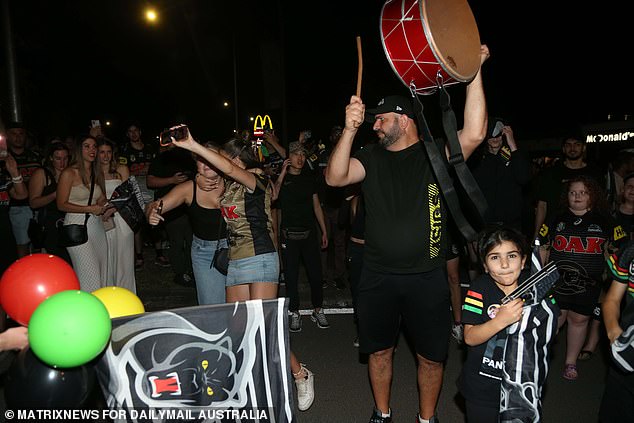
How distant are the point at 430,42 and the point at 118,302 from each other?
2.12 m

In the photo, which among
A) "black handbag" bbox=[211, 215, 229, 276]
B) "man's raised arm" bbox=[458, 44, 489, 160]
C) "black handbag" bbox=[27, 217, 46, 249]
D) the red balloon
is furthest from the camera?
"black handbag" bbox=[27, 217, 46, 249]

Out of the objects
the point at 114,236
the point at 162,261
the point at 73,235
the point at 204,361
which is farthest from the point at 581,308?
the point at 162,261

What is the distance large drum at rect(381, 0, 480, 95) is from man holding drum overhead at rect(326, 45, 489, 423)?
0.60m

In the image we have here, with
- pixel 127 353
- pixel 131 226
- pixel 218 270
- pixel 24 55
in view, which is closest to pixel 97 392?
pixel 127 353

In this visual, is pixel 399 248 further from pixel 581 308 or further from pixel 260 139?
pixel 260 139

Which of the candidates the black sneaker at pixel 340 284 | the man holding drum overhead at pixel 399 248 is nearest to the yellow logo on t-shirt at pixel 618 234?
the man holding drum overhead at pixel 399 248

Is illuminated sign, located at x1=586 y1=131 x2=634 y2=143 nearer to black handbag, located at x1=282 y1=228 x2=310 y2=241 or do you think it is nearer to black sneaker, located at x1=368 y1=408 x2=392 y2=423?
black handbag, located at x1=282 y1=228 x2=310 y2=241

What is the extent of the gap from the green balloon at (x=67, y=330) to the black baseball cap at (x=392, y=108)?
212 cm

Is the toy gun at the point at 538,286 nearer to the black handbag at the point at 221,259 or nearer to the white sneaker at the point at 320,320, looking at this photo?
the black handbag at the point at 221,259

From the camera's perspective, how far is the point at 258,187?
12.9 ft

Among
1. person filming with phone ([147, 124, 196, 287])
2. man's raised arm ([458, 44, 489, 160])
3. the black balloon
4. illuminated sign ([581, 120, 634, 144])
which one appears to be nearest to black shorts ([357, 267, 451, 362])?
man's raised arm ([458, 44, 489, 160])

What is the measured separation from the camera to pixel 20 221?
6.56 m

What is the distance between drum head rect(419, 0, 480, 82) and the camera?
243cm

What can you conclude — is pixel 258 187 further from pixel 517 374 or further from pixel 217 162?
pixel 517 374
